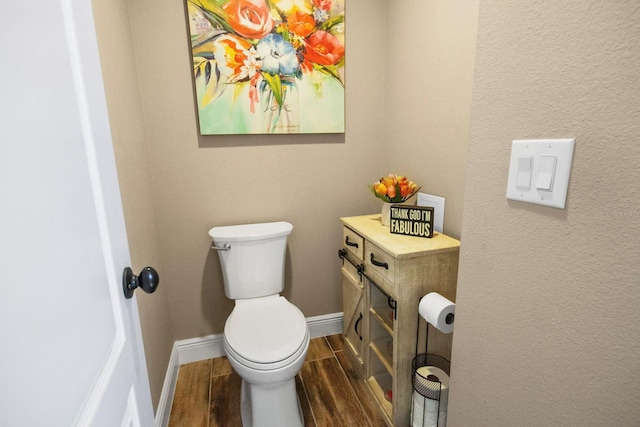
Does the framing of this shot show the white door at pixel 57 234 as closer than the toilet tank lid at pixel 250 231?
Yes

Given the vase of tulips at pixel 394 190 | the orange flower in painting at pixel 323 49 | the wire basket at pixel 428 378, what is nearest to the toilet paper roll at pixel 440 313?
the wire basket at pixel 428 378

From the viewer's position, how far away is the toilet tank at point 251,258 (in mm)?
1615

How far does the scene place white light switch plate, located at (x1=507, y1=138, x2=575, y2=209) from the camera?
1.67 ft

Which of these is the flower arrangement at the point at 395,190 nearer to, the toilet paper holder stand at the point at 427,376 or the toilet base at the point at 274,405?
the toilet paper holder stand at the point at 427,376

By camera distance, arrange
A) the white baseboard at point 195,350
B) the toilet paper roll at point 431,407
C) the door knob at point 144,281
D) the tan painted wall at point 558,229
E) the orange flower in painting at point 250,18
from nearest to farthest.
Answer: the tan painted wall at point 558,229, the door knob at point 144,281, the toilet paper roll at point 431,407, the white baseboard at point 195,350, the orange flower in painting at point 250,18

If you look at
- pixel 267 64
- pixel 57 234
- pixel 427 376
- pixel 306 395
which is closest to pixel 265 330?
pixel 306 395

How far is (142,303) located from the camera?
123 centimetres

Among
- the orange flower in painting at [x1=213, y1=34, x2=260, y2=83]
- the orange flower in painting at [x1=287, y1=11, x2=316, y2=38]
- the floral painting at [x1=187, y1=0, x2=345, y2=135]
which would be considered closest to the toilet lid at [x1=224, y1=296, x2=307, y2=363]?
the floral painting at [x1=187, y1=0, x2=345, y2=135]

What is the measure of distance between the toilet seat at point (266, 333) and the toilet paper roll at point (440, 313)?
0.55 meters

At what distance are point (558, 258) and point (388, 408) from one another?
120 centimetres

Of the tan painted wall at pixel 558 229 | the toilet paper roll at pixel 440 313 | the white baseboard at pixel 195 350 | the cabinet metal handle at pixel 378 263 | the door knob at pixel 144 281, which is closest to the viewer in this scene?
the tan painted wall at pixel 558 229

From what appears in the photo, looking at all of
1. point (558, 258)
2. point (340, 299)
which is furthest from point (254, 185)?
point (558, 258)

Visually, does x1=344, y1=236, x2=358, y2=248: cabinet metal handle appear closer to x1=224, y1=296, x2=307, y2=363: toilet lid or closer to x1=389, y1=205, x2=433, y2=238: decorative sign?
x1=389, y1=205, x2=433, y2=238: decorative sign

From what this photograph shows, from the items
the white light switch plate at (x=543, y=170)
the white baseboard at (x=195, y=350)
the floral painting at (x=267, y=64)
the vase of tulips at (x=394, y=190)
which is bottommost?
the white baseboard at (x=195, y=350)
